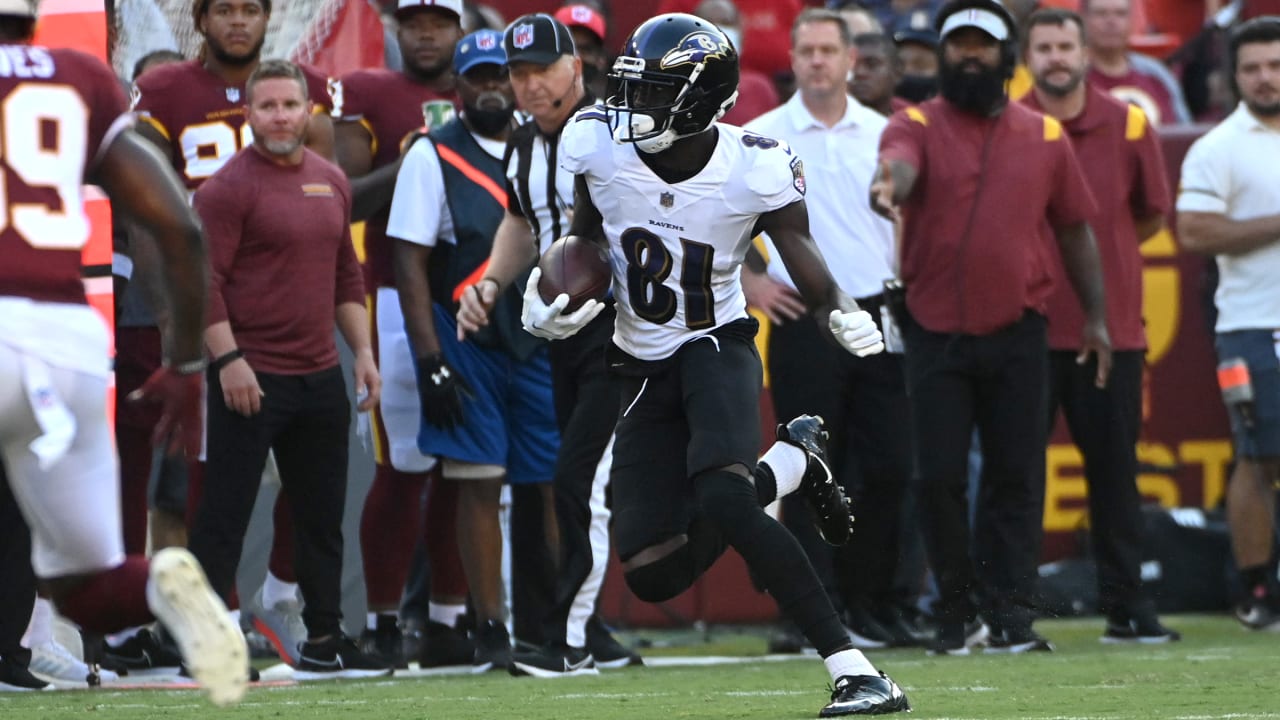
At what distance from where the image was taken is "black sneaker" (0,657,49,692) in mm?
7352

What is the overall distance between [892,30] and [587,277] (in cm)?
609

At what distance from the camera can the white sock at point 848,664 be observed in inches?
223

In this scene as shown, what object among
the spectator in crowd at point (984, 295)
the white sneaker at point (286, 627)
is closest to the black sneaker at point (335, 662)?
the white sneaker at point (286, 627)

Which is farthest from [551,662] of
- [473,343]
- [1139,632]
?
[1139,632]

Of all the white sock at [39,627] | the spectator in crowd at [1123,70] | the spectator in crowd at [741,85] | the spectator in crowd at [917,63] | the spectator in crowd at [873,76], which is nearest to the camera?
the white sock at [39,627]

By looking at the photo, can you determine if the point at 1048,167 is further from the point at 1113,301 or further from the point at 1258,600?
the point at 1258,600

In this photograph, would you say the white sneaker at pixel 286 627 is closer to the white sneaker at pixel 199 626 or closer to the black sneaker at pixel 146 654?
the black sneaker at pixel 146 654

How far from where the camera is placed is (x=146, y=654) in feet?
26.7

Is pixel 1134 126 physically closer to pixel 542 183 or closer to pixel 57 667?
pixel 542 183

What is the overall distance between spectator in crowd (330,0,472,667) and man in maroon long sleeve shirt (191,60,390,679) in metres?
0.46

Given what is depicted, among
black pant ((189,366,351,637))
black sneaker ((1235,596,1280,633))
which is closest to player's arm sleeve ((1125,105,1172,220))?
black sneaker ((1235,596,1280,633))

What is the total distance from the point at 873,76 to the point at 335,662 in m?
3.77

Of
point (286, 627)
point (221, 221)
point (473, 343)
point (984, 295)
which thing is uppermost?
point (221, 221)

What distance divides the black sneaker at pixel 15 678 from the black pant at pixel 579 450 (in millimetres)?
1794
